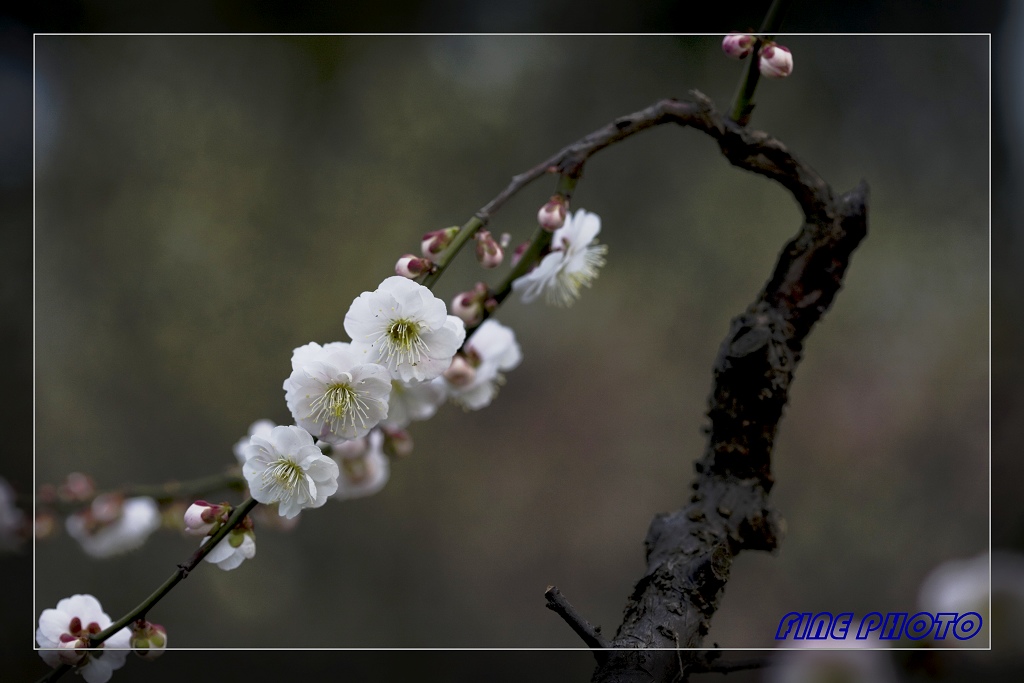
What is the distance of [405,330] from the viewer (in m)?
Result: 0.58

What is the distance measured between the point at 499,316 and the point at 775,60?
81 centimetres

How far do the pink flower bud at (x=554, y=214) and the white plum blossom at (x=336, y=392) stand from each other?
179mm

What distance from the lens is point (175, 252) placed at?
1.28m

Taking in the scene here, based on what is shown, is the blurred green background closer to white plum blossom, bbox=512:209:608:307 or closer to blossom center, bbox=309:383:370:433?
white plum blossom, bbox=512:209:608:307

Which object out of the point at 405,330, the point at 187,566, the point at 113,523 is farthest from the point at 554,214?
the point at 113,523

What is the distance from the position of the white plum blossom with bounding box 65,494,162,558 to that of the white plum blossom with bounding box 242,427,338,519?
49cm

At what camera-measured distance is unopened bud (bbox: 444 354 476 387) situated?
2.39 feet

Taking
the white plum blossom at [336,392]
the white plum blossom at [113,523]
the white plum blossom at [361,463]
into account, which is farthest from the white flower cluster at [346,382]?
the white plum blossom at [113,523]

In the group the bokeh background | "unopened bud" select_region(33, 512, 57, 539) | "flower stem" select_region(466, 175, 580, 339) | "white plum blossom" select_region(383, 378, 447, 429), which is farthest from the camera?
the bokeh background

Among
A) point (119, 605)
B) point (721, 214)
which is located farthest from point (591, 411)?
point (119, 605)

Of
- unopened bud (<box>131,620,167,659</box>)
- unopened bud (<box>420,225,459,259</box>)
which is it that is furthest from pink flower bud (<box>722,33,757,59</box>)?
unopened bud (<box>131,620,167,659</box>)

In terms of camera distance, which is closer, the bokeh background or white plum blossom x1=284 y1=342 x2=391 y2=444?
white plum blossom x1=284 y1=342 x2=391 y2=444

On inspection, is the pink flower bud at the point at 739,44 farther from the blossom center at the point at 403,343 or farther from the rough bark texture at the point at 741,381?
the blossom center at the point at 403,343

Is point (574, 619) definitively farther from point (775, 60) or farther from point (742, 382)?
point (775, 60)
